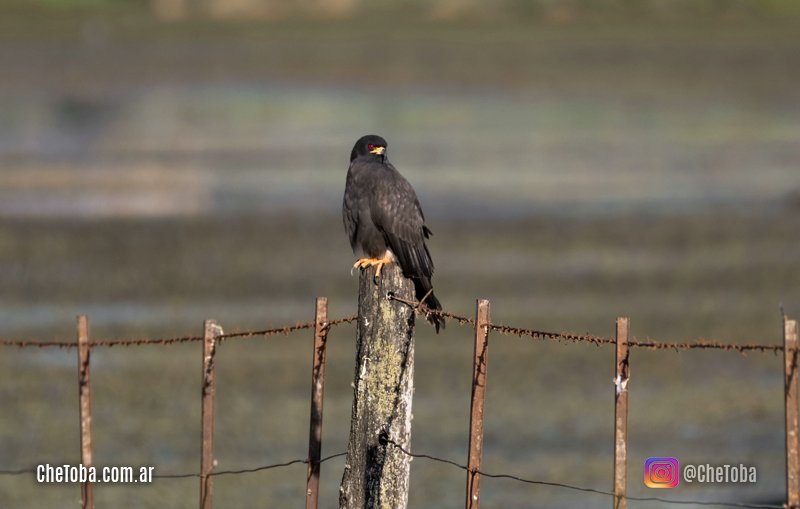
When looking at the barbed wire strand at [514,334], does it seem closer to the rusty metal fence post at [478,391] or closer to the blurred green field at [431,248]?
the rusty metal fence post at [478,391]

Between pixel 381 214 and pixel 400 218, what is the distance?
121mm

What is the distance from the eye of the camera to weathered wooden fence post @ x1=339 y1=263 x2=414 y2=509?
5.83m

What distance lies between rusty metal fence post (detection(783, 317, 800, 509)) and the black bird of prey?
7.43ft

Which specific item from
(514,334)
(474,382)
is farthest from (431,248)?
(474,382)

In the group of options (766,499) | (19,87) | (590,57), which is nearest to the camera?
(766,499)

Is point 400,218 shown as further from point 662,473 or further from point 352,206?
point 662,473

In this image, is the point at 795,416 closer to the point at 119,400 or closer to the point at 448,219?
the point at 119,400

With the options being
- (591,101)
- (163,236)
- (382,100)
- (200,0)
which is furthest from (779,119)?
(200,0)

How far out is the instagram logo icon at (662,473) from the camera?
902cm

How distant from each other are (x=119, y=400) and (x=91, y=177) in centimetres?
1310

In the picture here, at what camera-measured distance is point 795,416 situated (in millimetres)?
4824

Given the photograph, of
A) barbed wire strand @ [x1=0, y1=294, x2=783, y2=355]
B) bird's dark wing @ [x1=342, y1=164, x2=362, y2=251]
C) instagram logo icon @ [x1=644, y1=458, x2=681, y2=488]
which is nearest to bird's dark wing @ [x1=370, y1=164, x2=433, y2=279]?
bird's dark wing @ [x1=342, y1=164, x2=362, y2=251]

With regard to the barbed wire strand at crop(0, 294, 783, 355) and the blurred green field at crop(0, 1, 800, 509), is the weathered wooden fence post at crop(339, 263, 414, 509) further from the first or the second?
the blurred green field at crop(0, 1, 800, 509)

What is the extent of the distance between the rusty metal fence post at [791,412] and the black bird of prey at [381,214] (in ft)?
7.43
